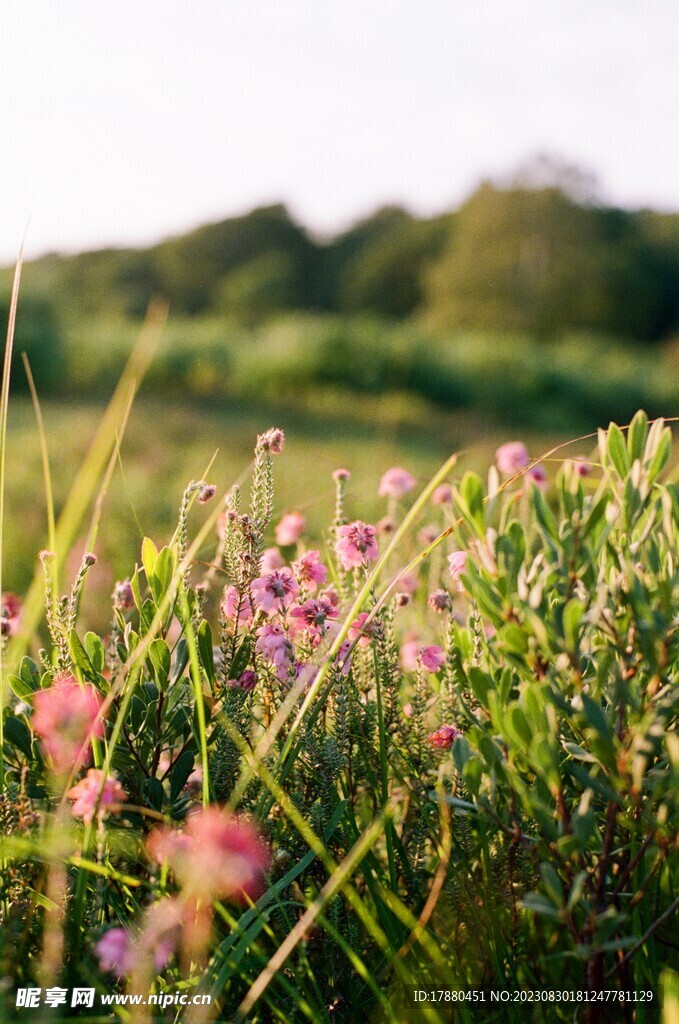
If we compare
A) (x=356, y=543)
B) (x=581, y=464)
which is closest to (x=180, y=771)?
(x=356, y=543)

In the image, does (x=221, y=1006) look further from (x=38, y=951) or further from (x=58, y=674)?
(x=58, y=674)

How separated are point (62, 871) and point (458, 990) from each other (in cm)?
39

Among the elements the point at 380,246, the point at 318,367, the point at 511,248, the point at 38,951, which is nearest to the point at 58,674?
the point at 38,951

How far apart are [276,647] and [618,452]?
0.45 metres

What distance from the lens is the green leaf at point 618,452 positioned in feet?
2.45

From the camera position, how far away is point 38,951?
880 mm

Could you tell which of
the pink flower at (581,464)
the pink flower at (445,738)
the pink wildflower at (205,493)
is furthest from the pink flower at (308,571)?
the pink flower at (581,464)

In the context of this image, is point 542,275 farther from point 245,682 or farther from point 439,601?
point 245,682

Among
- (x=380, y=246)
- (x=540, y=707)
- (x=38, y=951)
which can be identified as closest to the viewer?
(x=540, y=707)

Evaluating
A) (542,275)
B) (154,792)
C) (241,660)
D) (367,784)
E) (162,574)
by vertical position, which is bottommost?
(367,784)

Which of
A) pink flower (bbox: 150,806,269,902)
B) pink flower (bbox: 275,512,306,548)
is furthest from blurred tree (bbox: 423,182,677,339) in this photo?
pink flower (bbox: 150,806,269,902)

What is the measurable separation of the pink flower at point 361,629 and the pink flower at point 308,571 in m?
0.07

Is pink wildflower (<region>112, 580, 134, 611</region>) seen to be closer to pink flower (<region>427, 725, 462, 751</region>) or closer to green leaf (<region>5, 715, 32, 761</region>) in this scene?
green leaf (<region>5, 715, 32, 761</region>)

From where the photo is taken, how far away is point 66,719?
75 centimetres
